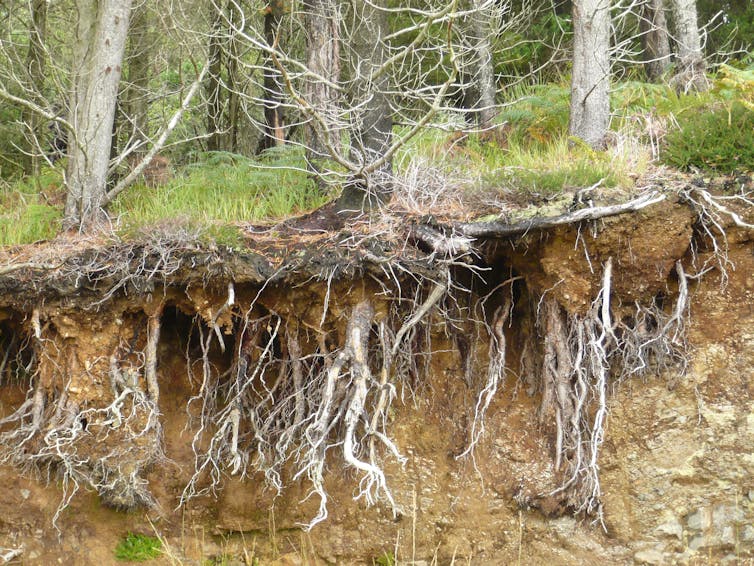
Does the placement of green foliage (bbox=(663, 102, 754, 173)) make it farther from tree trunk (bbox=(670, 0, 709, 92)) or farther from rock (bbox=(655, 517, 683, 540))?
rock (bbox=(655, 517, 683, 540))

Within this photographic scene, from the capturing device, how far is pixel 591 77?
20.9 ft

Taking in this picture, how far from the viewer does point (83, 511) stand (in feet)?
19.3

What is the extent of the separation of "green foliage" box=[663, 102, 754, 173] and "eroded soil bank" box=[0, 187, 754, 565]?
46cm

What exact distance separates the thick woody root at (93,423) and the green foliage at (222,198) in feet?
3.12

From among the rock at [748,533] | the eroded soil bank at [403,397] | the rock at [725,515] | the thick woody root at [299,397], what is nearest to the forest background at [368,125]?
the eroded soil bank at [403,397]

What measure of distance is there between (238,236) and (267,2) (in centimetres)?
464

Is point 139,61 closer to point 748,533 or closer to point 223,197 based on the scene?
point 223,197

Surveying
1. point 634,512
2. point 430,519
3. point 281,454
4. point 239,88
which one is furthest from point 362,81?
point 239,88

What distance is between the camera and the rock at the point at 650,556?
529cm

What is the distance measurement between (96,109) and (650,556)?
6.03 m

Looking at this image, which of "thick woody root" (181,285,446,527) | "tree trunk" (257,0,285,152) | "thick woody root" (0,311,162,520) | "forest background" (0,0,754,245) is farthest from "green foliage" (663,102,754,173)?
"thick woody root" (0,311,162,520)

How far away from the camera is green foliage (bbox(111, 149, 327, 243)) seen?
18.6 feet

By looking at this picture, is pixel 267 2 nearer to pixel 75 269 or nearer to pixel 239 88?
pixel 239 88

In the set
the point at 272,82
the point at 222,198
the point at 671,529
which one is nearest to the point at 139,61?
the point at 272,82
